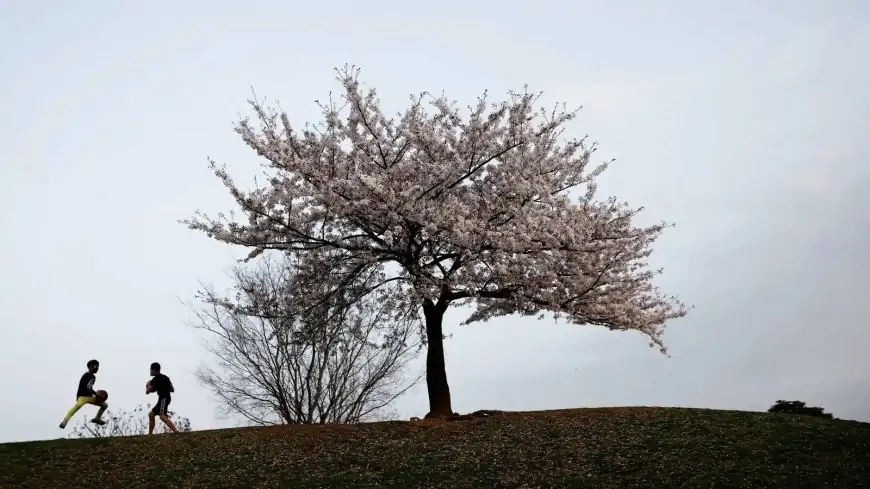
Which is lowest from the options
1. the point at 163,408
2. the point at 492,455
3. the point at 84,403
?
the point at 492,455

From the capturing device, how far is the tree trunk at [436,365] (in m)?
21.0

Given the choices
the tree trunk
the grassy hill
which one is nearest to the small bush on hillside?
the grassy hill

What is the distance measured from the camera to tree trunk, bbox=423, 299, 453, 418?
21.0 m

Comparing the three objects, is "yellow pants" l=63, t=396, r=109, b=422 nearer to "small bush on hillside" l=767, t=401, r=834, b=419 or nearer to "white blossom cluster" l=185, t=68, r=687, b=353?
"white blossom cluster" l=185, t=68, r=687, b=353

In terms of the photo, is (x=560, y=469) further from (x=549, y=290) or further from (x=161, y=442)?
(x=161, y=442)

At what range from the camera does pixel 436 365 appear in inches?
830

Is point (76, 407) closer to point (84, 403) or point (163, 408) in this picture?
point (84, 403)

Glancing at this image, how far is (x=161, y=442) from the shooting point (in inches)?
760

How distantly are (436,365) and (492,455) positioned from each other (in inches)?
175

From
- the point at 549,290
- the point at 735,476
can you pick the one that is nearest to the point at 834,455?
the point at 735,476

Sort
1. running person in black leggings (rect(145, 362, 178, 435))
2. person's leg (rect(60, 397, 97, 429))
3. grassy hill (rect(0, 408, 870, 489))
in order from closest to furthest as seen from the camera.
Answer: grassy hill (rect(0, 408, 870, 489)) → person's leg (rect(60, 397, 97, 429)) → running person in black leggings (rect(145, 362, 178, 435))

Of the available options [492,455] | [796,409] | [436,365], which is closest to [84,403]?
[436,365]

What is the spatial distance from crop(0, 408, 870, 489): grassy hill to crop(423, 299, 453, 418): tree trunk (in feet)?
4.64

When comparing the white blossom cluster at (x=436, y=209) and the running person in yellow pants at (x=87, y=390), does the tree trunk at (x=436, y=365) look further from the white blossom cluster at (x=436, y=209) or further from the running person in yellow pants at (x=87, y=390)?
the running person in yellow pants at (x=87, y=390)
